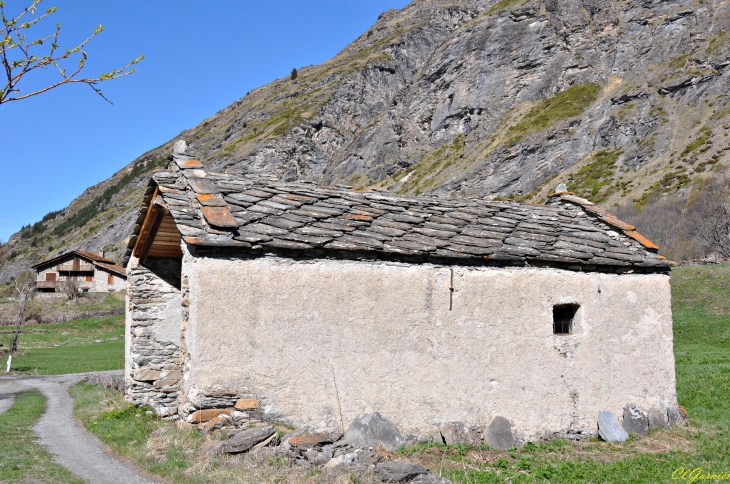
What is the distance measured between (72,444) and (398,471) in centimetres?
594

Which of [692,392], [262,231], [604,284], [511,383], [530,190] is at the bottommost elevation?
[692,392]

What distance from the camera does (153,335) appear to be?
36.6 ft

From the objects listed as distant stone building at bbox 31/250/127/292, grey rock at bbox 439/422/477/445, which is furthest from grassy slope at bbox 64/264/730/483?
distant stone building at bbox 31/250/127/292

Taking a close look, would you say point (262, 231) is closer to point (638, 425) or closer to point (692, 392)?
point (638, 425)

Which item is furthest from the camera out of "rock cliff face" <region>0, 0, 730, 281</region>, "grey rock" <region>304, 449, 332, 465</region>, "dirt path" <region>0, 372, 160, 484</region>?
"rock cliff face" <region>0, 0, 730, 281</region>

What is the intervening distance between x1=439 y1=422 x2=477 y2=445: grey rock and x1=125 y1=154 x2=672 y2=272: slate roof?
257 centimetres

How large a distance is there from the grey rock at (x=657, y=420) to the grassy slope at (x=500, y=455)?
Result: 0.22m

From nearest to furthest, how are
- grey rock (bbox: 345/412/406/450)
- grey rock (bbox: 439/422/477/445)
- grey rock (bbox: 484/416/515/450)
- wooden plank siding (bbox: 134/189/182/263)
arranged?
grey rock (bbox: 345/412/406/450)
grey rock (bbox: 439/422/477/445)
grey rock (bbox: 484/416/515/450)
wooden plank siding (bbox: 134/189/182/263)

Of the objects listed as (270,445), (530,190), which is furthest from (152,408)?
(530,190)

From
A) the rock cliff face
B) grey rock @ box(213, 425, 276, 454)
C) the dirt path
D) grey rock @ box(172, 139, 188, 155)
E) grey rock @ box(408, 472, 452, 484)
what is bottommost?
the dirt path

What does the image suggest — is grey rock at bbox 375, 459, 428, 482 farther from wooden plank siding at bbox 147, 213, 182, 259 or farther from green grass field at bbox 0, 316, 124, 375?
green grass field at bbox 0, 316, 124, 375

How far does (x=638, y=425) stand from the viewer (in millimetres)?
10070

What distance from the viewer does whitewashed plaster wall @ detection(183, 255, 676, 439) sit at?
25.1 ft

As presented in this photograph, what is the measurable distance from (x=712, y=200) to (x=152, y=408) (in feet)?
127
